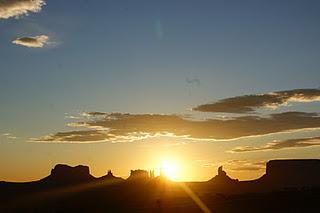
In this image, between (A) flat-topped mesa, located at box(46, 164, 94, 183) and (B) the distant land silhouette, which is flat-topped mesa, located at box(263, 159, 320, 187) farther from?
(A) flat-topped mesa, located at box(46, 164, 94, 183)

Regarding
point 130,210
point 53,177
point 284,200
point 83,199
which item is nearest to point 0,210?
point 83,199

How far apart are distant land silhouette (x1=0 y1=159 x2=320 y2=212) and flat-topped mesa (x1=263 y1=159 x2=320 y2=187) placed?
1.20ft

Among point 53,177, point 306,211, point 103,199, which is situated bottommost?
point 306,211

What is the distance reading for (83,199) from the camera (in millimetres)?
78500

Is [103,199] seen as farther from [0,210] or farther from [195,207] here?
[195,207]

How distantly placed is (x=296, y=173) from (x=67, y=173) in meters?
83.5

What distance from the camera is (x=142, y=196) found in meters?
80.4

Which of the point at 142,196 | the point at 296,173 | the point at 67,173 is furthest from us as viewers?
the point at 296,173

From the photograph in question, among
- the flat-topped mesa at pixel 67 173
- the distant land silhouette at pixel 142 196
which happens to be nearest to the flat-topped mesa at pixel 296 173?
the distant land silhouette at pixel 142 196

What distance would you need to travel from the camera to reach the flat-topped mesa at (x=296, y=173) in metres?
186

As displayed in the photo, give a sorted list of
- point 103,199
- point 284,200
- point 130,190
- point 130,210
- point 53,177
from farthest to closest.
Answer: point 53,177 → point 130,190 → point 103,199 → point 284,200 → point 130,210

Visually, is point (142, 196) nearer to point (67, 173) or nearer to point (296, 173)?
Result: point (67, 173)

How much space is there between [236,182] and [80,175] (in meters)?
67.1

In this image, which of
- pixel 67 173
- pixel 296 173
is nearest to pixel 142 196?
pixel 67 173
